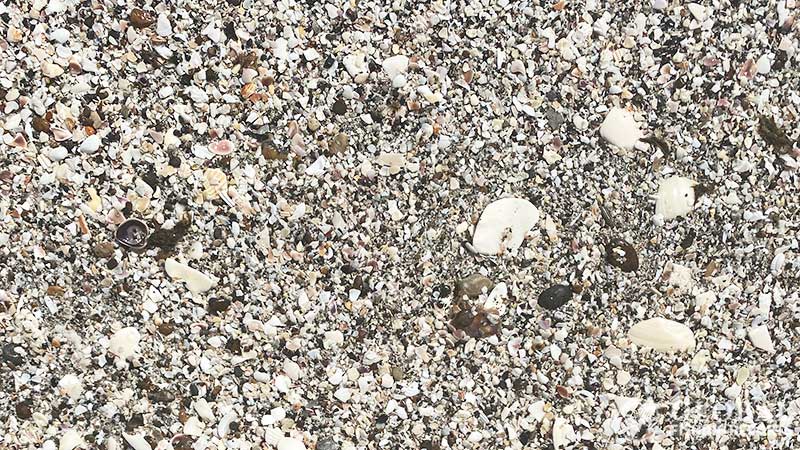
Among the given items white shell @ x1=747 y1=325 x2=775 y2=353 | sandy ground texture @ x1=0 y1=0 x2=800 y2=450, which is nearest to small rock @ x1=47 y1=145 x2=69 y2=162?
sandy ground texture @ x1=0 y1=0 x2=800 y2=450

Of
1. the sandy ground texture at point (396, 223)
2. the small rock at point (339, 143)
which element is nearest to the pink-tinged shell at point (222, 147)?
the sandy ground texture at point (396, 223)

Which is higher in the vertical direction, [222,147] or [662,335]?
[662,335]

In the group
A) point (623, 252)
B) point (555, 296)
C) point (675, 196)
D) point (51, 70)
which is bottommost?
point (51, 70)

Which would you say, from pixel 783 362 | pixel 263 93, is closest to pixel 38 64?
pixel 263 93

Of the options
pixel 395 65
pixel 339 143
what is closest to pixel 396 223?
pixel 339 143

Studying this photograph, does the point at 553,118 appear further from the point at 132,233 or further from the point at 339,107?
the point at 132,233

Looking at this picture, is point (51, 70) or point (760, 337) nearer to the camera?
point (51, 70)

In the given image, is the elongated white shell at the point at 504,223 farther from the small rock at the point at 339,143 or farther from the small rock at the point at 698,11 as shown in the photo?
the small rock at the point at 698,11
